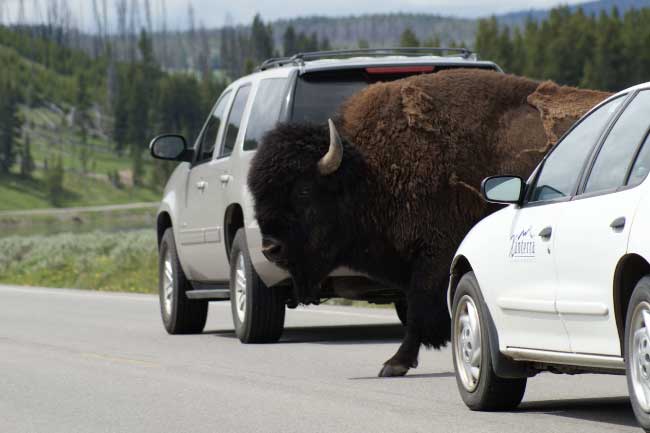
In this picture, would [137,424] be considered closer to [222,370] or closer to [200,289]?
[222,370]

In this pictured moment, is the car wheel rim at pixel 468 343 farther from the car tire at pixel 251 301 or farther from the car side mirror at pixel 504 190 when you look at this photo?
the car tire at pixel 251 301

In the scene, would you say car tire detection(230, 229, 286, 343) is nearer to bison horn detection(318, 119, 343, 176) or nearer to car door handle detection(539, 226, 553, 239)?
bison horn detection(318, 119, 343, 176)

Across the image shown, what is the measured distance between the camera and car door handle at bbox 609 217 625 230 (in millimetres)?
7070

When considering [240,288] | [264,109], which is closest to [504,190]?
[264,109]

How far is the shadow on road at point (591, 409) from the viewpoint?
8.50 metres

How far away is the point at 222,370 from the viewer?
39.4 ft

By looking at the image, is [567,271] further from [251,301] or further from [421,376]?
[251,301]

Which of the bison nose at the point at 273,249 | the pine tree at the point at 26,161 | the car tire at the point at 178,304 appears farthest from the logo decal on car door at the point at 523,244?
the pine tree at the point at 26,161

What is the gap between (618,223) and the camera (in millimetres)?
7105

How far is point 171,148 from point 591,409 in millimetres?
7631

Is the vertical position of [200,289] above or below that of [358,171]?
below

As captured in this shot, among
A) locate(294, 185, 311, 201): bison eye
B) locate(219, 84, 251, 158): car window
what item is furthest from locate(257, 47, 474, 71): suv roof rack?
locate(294, 185, 311, 201): bison eye

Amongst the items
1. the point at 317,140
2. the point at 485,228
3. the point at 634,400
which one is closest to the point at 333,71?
the point at 317,140

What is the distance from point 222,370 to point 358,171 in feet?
6.03
